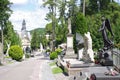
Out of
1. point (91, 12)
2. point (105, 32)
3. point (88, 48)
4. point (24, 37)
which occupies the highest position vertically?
point (91, 12)

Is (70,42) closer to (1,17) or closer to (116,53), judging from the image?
(1,17)

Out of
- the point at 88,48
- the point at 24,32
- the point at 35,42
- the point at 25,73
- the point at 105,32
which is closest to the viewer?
the point at 105,32

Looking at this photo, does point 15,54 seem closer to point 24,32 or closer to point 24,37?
point 24,37

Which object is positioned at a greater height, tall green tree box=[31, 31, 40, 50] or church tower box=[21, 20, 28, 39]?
church tower box=[21, 20, 28, 39]

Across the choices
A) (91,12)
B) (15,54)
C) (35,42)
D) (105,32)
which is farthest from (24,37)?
(105,32)

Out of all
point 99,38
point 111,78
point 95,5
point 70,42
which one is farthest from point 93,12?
point 111,78

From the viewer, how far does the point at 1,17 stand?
59562 millimetres

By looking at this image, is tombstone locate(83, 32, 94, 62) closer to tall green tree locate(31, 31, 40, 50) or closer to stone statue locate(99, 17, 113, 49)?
stone statue locate(99, 17, 113, 49)

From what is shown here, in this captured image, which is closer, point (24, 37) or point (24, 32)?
point (24, 37)

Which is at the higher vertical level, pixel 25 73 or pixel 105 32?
pixel 105 32

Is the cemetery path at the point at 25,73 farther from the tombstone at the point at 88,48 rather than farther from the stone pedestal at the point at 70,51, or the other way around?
the stone pedestal at the point at 70,51

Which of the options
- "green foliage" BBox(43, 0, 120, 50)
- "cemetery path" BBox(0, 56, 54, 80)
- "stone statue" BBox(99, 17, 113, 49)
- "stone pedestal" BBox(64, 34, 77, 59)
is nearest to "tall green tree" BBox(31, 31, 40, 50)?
"green foliage" BBox(43, 0, 120, 50)

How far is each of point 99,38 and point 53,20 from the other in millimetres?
17956

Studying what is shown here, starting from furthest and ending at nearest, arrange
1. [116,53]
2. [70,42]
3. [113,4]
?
[113,4] < [70,42] < [116,53]
